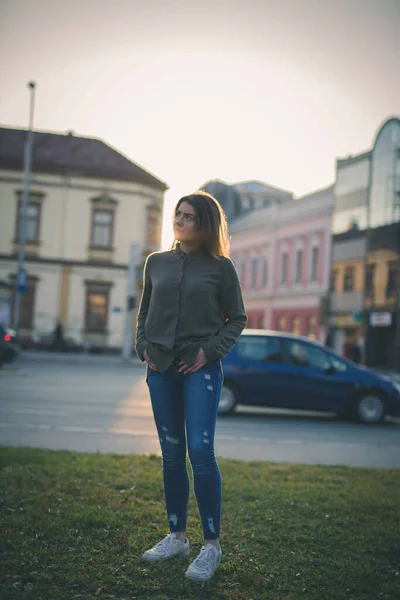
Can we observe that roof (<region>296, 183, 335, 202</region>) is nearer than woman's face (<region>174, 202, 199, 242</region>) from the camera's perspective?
No

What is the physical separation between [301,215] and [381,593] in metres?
46.2

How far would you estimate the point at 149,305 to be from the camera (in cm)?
443

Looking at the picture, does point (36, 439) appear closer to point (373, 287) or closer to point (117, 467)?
point (117, 467)

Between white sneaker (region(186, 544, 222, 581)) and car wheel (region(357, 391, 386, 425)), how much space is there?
10202 millimetres

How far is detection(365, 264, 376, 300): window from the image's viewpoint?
134 ft

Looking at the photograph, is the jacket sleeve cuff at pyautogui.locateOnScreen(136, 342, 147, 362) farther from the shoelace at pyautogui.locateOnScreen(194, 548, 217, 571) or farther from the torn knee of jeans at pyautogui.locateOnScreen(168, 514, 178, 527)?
the shoelace at pyautogui.locateOnScreen(194, 548, 217, 571)

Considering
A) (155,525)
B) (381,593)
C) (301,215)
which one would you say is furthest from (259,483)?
(301,215)

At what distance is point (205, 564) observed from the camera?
4.00 m

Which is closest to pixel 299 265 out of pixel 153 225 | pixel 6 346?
pixel 153 225

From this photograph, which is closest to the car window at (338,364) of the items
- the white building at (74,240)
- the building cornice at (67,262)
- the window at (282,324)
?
the white building at (74,240)

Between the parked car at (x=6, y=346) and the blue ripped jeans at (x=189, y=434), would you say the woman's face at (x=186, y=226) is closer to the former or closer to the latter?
the blue ripped jeans at (x=189, y=434)

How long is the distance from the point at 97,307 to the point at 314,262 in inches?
592

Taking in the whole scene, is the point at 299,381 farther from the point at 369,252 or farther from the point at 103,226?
the point at 369,252

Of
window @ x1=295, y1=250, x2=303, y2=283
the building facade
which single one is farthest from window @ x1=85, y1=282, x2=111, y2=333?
window @ x1=295, y1=250, x2=303, y2=283
